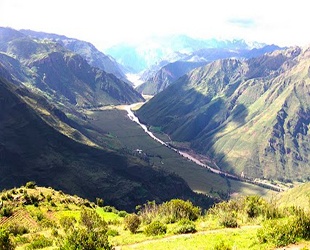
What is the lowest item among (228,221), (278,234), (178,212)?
→ (178,212)

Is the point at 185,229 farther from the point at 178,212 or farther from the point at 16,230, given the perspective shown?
the point at 16,230

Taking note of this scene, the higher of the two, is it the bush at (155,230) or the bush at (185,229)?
the bush at (185,229)

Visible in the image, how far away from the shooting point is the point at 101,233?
3238 centimetres

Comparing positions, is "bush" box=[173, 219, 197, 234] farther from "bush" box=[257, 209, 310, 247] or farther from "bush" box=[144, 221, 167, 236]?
"bush" box=[257, 209, 310, 247]

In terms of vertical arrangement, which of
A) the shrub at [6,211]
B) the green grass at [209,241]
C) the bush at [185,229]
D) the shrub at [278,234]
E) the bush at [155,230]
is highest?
the shrub at [278,234]

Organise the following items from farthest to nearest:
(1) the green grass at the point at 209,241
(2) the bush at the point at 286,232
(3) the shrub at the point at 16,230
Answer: (3) the shrub at the point at 16,230, (1) the green grass at the point at 209,241, (2) the bush at the point at 286,232

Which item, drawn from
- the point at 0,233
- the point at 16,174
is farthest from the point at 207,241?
the point at 16,174

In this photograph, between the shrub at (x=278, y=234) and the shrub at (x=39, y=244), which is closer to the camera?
the shrub at (x=278, y=234)

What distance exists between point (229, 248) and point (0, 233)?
22.2 meters

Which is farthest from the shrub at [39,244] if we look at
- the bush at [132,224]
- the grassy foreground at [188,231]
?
the bush at [132,224]

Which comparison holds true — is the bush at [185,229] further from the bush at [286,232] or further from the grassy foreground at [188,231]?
the bush at [286,232]

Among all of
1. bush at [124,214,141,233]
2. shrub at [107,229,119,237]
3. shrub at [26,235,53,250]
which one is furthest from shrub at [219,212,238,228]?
shrub at [26,235,53,250]

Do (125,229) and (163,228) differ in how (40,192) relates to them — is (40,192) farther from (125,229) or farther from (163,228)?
(163,228)

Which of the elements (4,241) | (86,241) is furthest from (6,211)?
(86,241)
